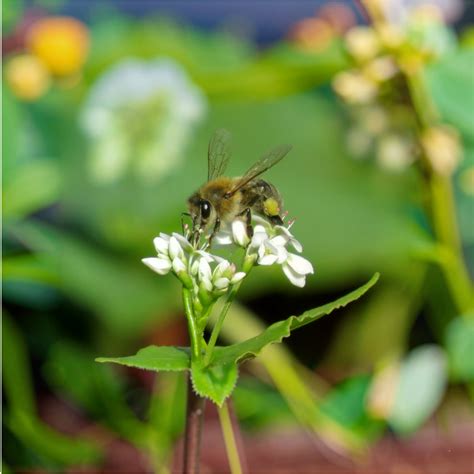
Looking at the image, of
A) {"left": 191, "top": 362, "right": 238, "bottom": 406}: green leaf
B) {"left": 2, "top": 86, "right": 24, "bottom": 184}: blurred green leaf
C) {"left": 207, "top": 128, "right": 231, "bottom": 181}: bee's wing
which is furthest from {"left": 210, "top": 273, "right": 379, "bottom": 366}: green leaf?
{"left": 2, "top": 86, "right": 24, "bottom": 184}: blurred green leaf

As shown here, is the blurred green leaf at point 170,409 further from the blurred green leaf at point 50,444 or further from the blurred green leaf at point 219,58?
the blurred green leaf at point 219,58

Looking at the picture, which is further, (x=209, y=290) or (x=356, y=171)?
(x=356, y=171)

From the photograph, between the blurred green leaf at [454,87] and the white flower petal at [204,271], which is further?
the blurred green leaf at [454,87]

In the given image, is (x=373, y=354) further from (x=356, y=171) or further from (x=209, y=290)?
(x=209, y=290)

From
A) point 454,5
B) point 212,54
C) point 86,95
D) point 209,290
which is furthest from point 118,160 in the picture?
point 209,290

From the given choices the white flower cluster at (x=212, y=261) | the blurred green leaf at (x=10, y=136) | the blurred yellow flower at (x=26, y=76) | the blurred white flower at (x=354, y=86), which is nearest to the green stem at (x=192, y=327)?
the white flower cluster at (x=212, y=261)

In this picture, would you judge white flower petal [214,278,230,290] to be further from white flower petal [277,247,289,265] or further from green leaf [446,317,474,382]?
green leaf [446,317,474,382]

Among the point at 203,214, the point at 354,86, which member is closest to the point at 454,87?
the point at 354,86
